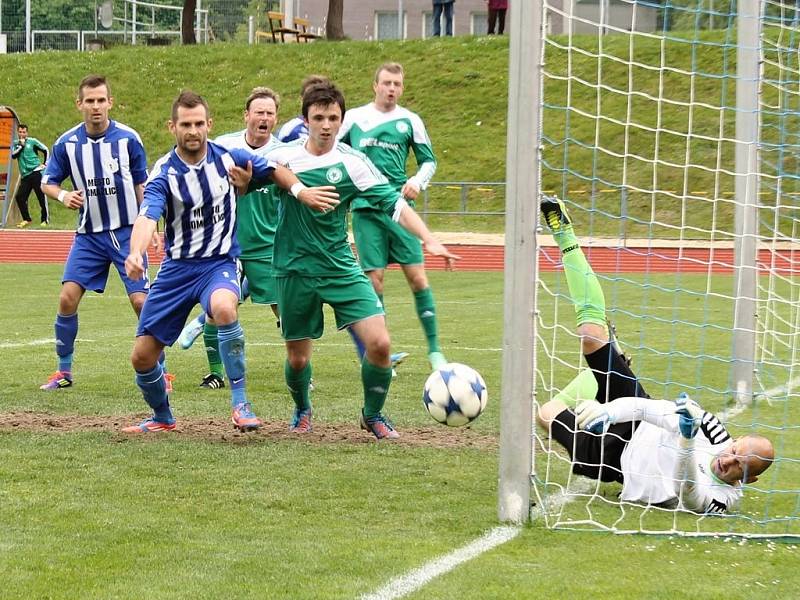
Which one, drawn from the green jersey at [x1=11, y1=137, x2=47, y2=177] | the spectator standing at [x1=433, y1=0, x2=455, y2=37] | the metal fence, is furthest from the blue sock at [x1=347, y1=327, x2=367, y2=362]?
the spectator standing at [x1=433, y1=0, x2=455, y2=37]

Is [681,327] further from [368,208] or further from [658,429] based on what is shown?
[658,429]

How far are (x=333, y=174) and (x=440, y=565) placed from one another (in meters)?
2.83

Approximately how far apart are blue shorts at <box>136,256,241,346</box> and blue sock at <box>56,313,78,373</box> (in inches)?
76.3

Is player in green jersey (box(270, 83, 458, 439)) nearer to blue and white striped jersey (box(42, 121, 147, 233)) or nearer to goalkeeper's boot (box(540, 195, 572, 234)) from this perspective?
goalkeeper's boot (box(540, 195, 572, 234))

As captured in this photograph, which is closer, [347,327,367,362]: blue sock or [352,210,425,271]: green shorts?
[347,327,367,362]: blue sock

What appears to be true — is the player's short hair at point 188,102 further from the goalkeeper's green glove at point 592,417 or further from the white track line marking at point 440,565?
the white track line marking at point 440,565

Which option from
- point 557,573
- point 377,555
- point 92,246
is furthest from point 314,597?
point 92,246

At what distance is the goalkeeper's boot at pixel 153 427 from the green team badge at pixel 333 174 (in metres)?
1.64

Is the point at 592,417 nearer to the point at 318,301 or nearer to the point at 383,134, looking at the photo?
the point at 318,301

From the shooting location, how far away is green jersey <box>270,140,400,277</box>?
21.5 ft

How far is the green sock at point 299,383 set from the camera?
6.82 metres

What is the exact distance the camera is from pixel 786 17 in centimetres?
846

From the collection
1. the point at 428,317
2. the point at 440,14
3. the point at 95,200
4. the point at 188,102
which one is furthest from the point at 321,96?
the point at 440,14

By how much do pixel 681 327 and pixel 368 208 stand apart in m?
4.39
